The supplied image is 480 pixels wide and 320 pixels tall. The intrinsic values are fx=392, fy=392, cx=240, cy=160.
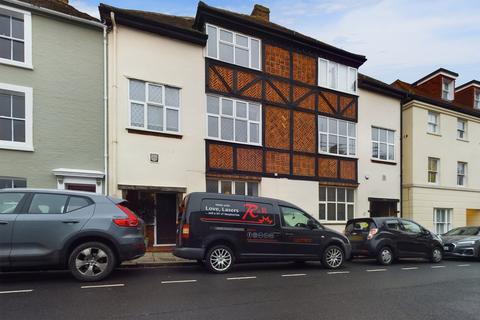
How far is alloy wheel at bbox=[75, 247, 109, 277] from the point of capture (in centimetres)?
766

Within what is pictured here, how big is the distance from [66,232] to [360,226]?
29.4 feet

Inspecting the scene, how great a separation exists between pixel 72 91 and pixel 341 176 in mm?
11513

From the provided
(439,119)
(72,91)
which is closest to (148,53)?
(72,91)

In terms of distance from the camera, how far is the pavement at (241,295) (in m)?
5.77

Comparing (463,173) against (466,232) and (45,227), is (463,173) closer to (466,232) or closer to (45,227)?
(466,232)

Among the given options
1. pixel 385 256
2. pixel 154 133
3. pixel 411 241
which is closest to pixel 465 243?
pixel 411 241

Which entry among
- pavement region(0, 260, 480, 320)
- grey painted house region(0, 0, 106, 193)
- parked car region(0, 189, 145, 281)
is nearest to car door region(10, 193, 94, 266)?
parked car region(0, 189, 145, 281)

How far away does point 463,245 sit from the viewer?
1398 centimetres

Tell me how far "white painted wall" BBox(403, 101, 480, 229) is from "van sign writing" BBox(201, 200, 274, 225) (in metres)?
12.4

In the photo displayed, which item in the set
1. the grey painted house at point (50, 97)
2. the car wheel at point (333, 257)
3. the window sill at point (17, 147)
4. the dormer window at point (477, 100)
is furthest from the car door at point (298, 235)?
the dormer window at point (477, 100)

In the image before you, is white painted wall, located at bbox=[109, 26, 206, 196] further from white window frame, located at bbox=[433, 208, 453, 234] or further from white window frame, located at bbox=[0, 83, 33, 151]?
white window frame, located at bbox=[433, 208, 453, 234]

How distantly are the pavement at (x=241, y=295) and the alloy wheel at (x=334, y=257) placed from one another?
22.0 inches

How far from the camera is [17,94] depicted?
38.4 feet

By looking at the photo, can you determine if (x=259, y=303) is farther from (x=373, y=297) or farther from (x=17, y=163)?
(x=17, y=163)
